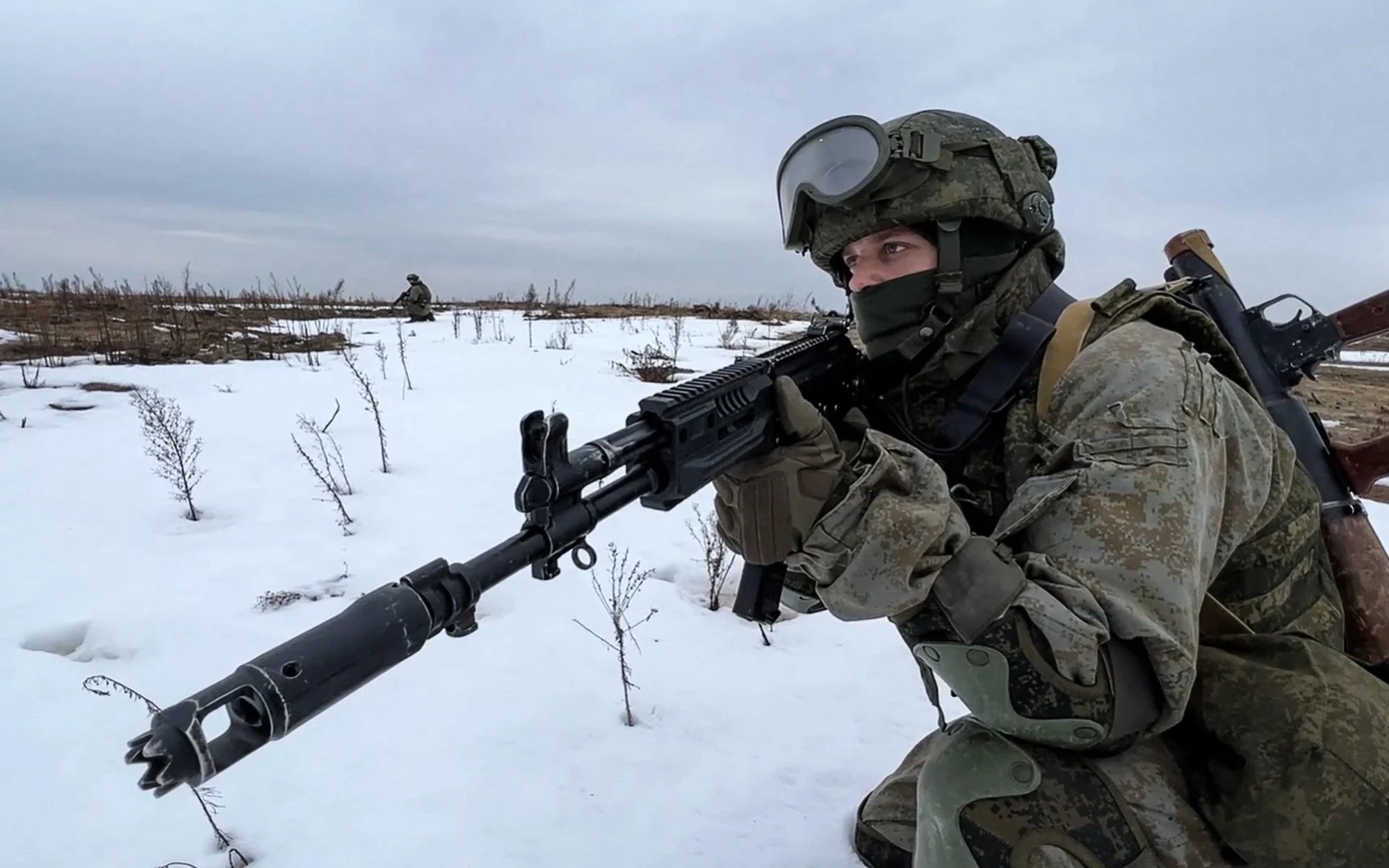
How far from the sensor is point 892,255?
6.68 feet

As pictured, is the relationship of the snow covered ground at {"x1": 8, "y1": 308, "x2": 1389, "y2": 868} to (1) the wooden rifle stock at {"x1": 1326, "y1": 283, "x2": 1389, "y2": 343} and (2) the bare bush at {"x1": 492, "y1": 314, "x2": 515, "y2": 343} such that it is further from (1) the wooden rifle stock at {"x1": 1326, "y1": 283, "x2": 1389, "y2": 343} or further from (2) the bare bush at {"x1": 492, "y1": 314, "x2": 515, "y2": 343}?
(2) the bare bush at {"x1": 492, "y1": 314, "x2": 515, "y2": 343}

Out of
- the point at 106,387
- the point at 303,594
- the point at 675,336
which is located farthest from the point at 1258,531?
the point at 106,387

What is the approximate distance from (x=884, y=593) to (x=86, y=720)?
8.58 ft

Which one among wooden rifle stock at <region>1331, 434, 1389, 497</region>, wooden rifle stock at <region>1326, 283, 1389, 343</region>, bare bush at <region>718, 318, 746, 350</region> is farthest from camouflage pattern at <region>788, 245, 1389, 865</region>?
bare bush at <region>718, 318, 746, 350</region>

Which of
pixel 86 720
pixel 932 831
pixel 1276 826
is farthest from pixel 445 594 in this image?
pixel 86 720

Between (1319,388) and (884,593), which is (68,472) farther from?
(1319,388)

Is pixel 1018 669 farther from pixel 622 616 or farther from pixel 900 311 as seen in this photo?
pixel 622 616

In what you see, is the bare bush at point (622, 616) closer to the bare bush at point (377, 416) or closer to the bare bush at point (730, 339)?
the bare bush at point (377, 416)

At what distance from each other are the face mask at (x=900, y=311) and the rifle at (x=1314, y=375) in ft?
3.45

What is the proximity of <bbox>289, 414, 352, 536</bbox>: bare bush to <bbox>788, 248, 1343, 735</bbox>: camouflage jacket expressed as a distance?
3.13 m

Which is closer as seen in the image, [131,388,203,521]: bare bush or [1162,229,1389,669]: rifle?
[1162,229,1389,669]: rifle

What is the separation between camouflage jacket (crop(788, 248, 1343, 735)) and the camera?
1.40 m

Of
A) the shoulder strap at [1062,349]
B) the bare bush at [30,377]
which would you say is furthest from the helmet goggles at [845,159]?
the bare bush at [30,377]

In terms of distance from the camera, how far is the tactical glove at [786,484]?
5.60 feet
